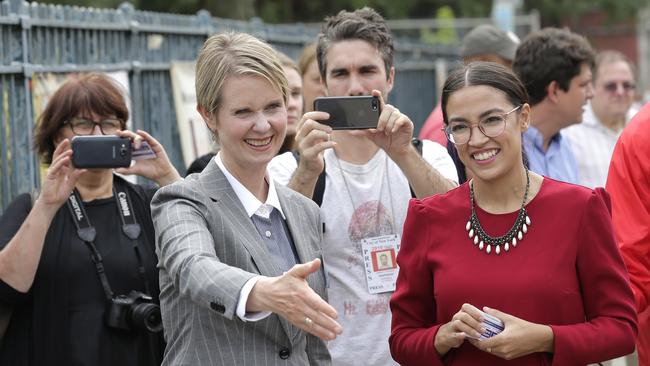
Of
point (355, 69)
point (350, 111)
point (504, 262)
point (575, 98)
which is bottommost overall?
point (504, 262)

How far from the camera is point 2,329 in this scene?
4512 mm

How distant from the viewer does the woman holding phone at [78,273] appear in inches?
172

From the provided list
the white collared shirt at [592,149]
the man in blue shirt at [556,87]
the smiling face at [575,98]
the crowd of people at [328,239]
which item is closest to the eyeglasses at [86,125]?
the crowd of people at [328,239]

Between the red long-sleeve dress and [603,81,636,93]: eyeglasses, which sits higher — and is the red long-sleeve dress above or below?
below

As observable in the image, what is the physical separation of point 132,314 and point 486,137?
1661 mm

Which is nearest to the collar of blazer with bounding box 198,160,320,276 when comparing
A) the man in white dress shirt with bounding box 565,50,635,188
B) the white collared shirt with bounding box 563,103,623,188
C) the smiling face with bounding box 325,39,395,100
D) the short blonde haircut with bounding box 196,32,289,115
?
the short blonde haircut with bounding box 196,32,289,115

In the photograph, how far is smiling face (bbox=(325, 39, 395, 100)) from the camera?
15.1 feet

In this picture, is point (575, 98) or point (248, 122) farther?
point (575, 98)

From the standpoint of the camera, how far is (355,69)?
181 inches

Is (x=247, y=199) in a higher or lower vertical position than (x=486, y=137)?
lower

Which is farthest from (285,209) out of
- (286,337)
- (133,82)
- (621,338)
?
(133,82)

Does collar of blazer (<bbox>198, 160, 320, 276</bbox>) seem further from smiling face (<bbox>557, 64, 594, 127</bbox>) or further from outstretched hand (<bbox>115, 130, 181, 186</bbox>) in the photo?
smiling face (<bbox>557, 64, 594, 127</bbox>)

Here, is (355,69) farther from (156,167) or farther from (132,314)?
(132,314)

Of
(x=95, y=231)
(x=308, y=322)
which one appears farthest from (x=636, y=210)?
(x=95, y=231)
